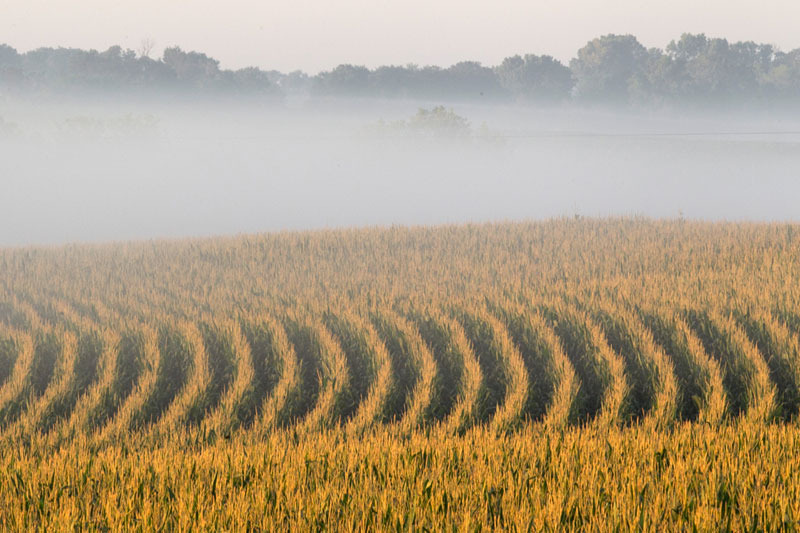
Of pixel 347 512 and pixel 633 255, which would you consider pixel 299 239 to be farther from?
pixel 347 512

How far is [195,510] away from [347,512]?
0.92m

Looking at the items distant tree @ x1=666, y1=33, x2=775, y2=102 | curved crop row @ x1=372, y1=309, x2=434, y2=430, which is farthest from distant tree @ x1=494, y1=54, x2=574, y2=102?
curved crop row @ x1=372, y1=309, x2=434, y2=430

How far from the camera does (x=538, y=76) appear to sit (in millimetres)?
106438

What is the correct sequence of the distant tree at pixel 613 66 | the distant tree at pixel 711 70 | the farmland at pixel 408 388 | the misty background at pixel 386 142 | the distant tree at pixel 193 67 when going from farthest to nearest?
1. the distant tree at pixel 613 66
2. the distant tree at pixel 711 70
3. the distant tree at pixel 193 67
4. the misty background at pixel 386 142
5. the farmland at pixel 408 388

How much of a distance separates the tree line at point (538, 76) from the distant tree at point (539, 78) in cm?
13

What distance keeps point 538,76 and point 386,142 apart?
27.4 m

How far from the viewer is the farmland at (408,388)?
4.86m

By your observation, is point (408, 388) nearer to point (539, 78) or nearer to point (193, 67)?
point (193, 67)

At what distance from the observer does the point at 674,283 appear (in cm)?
1372

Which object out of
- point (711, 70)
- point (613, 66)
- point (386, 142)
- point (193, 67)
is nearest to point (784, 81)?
point (711, 70)

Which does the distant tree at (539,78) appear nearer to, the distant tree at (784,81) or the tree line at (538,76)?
the tree line at (538,76)

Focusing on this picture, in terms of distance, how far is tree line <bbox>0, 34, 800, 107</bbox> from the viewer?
86688 millimetres

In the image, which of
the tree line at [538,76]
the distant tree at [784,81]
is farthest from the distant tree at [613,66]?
the distant tree at [784,81]

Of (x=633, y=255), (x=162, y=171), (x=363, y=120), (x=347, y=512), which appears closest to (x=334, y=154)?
(x=363, y=120)
